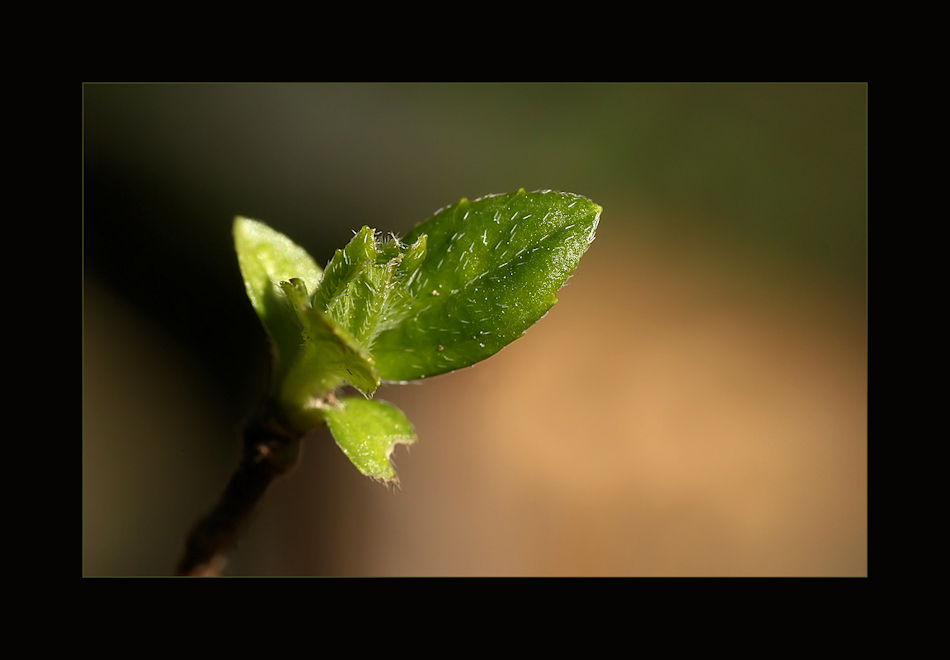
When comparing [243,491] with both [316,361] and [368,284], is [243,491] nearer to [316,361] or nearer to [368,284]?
[316,361]

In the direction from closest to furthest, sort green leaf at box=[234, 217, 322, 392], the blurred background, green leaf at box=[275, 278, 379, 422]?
green leaf at box=[275, 278, 379, 422] → green leaf at box=[234, 217, 322, 392] → the blurred background

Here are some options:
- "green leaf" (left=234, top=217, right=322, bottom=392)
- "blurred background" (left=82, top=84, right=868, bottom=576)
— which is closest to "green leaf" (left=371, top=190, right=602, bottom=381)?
"green leaf" (left=234, top=217, right=322, bottom=392)

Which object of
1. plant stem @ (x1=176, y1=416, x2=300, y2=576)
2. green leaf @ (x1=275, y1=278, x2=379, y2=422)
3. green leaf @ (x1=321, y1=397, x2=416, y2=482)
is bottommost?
plant stem @ (x1=176, y1=416, x2=300, y2=576)

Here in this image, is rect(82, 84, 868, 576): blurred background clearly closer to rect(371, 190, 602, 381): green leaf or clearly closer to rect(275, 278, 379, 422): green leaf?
rect(275, 278, 379, 422): green leaf

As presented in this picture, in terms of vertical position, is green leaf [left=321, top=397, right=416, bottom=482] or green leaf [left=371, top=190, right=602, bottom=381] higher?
green leaf [left=371, top=190, right=602, bottom=381]

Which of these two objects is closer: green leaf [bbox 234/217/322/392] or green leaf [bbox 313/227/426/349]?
green leaf [bbox 313/227/426/349]

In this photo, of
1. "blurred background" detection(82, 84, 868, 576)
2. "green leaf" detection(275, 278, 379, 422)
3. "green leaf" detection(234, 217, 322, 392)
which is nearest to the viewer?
"green leaf" detection(275, 278, 379, 422)

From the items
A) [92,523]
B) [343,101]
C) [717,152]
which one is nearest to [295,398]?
[92,523]
